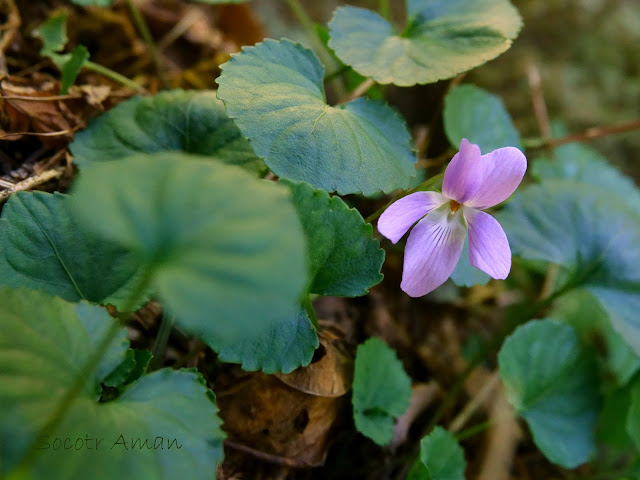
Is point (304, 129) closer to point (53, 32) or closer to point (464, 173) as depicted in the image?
point (464, 173)

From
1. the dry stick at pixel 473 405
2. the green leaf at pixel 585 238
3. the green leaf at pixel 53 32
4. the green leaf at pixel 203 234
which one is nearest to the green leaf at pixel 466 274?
the green leaf at pixel 585 238

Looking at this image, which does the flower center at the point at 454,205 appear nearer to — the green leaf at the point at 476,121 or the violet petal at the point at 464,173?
the violet petal at the point at 464,173

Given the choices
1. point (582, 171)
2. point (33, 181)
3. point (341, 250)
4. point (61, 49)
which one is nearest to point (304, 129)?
point (341, 250)

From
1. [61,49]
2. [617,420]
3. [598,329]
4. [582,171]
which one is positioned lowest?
[598,329]

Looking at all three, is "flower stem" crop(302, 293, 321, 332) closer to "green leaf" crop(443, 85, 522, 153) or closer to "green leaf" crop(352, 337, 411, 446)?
"green leaf" crop(352, 337, 411, 446)

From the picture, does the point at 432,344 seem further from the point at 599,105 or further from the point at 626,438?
the point at 599,105

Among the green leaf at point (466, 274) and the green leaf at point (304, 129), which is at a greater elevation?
the green leaf at point (304, 129)
